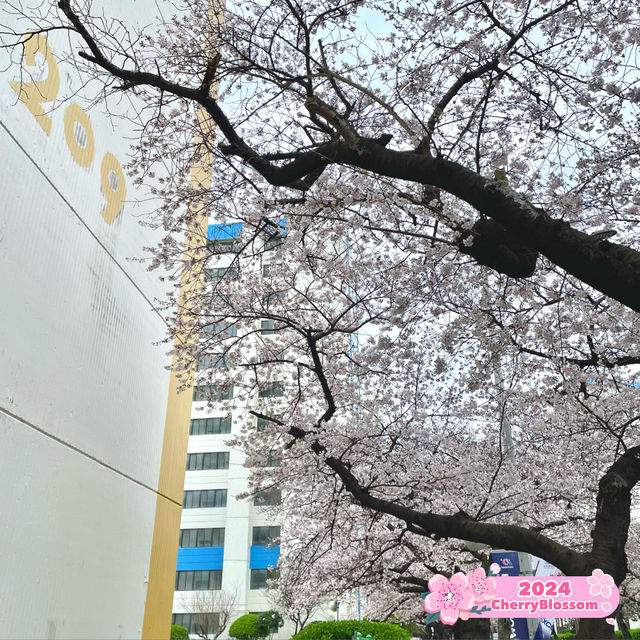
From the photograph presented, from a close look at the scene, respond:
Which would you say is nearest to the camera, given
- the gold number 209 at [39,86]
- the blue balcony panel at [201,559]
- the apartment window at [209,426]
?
the gold number 209 at [39,86]

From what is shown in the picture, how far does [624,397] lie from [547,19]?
4.82 m

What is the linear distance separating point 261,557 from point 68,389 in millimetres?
31526

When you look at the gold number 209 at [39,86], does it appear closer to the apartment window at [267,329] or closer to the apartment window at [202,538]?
the apartment window at [267,329]

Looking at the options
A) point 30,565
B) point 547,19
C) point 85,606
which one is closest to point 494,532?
point 85,606

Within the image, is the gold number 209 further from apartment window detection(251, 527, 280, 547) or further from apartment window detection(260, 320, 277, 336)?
apartment window detection(251, 527, 280, 547)

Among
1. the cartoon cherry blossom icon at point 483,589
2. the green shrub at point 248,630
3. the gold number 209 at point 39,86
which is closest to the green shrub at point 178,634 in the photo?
the green shrub at point 248,630

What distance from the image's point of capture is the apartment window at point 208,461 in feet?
118

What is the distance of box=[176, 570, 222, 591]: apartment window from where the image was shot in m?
33.4

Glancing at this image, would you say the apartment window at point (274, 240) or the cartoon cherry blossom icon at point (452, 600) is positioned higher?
the apartment window at point (274, 240)

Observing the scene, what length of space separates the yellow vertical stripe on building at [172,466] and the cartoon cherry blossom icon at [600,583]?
4.40 meters

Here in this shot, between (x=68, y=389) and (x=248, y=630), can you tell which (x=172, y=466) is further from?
(x=248, y=630)

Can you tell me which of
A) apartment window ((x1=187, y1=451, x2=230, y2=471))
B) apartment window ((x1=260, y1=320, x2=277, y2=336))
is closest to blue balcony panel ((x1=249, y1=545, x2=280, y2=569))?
apartment window ((x1=187, y1=451, x2=230, y2=471))

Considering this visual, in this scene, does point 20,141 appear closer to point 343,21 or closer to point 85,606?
point 343,21

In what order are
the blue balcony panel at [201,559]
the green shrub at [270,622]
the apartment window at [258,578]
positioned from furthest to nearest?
the blue balcony panel at [201,559] → the apartment window at [258,578] → the green shrub at [270,622]
